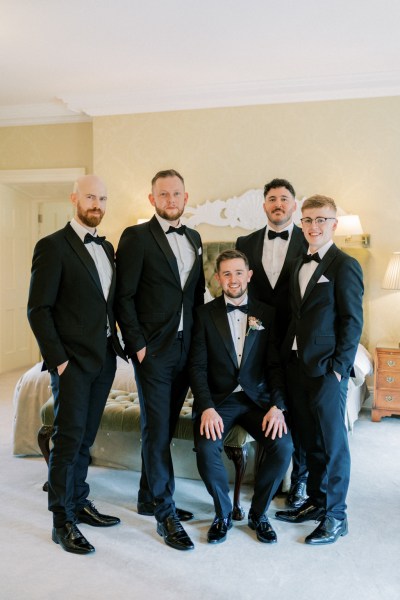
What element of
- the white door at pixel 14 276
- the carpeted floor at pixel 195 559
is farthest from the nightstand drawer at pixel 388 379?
the white door at pixel 14 276

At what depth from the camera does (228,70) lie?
5.24 m

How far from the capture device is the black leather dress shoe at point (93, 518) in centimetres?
293

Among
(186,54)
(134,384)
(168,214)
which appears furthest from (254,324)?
(186,54)

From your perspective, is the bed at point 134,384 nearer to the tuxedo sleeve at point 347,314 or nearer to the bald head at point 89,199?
the tuxedo sleeve at point 347,314

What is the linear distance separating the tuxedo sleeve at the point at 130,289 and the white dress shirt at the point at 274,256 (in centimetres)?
79

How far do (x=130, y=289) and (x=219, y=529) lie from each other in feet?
4.15

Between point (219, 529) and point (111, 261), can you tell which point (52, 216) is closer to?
point (111, 261)

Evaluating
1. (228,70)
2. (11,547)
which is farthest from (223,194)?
(11,547)

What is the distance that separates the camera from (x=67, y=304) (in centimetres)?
271

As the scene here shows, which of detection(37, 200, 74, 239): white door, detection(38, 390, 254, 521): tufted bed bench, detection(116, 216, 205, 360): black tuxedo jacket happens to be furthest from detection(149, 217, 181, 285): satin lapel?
detection(37, 200, 74, 239): white door

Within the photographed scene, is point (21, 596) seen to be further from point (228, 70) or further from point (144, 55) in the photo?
point (228, 70)

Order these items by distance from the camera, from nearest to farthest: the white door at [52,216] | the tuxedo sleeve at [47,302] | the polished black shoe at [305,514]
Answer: the tuxedo sleeve at [47,302]
the polished black shoe at [305,514]
the white door at [52,216]

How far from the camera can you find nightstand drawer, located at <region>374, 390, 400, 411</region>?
5023 mm

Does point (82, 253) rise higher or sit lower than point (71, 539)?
higher
